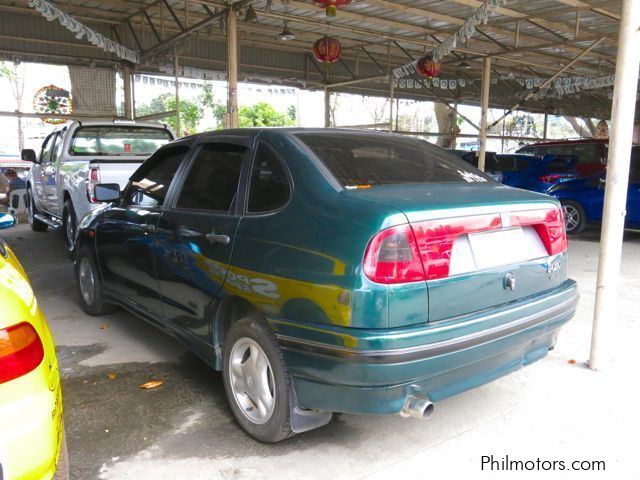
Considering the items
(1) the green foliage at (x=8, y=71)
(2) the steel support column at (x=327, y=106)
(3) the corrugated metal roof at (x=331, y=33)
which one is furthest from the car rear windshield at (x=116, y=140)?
(2) the steel support column at (x=327, y=106)

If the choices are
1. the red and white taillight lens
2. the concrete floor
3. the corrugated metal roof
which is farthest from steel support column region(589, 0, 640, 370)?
the corrugated metal roof

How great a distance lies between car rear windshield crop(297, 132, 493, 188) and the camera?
2734 millimetres

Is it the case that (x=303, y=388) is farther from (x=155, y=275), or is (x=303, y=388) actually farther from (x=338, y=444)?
(x=155, y=275)

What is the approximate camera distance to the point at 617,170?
136 inches

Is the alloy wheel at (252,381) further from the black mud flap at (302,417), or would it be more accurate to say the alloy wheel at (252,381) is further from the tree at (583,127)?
the tree at (583,127)

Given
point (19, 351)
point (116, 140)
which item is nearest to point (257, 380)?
point (19, 351)

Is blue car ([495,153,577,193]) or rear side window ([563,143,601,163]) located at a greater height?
rear side window ([563,143,601,163])

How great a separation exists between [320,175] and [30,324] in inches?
53.9

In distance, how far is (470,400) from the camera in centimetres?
324

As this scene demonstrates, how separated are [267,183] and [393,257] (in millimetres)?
877

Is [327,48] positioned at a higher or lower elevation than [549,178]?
higher

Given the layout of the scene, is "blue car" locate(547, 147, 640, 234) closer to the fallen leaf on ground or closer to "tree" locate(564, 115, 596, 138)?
the fallen leaf on ground

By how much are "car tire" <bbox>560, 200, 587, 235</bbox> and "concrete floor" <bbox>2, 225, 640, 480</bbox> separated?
20.2ft

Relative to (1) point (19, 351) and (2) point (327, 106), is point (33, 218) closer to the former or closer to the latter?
(2) point (327, 106)
